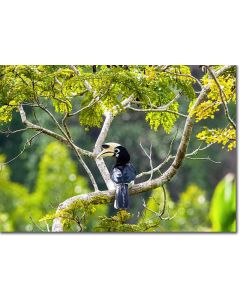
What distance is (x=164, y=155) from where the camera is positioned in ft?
17.1

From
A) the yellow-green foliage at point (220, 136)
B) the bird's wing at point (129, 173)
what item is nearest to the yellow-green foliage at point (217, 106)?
the yellow-green foliage at point (220, 136)

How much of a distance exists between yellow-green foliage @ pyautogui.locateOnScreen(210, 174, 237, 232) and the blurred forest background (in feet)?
0.15

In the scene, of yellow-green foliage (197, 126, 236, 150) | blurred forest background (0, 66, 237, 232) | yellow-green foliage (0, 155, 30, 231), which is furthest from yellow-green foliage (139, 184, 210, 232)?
yellow-green foliage (0, 155, 30, 231)

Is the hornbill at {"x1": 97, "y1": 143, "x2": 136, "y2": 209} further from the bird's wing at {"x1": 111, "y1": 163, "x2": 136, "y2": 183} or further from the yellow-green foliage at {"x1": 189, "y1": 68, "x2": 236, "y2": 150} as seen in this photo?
the yellow-green foliage at {"x1": 189, "y1": 68, "x2": 236, "y2": 150}

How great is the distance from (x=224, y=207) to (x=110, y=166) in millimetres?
1254

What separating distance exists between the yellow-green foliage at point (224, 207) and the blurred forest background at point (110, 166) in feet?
0.15

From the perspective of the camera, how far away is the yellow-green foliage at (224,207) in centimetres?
422

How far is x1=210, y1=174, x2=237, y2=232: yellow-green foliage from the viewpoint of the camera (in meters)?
4.22

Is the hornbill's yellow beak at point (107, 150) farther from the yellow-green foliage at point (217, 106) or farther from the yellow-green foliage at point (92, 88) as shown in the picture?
the yellow-green foliage at point (217, 106)

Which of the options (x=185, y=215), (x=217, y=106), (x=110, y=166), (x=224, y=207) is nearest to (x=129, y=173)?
(x=110, y=166)

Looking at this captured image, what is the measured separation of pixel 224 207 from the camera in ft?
14.0

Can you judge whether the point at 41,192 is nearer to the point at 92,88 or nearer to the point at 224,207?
the point at 92,88
